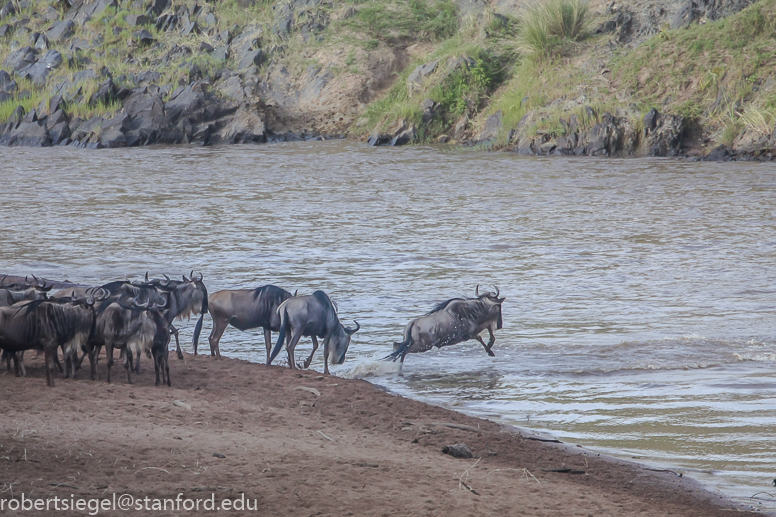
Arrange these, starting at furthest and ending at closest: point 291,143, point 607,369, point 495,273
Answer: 1. point 291,143
2. point 495,273
3. point 607,369

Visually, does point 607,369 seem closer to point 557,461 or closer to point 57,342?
point 557,461

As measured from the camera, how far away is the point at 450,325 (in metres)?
8.26

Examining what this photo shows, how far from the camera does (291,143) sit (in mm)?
29359

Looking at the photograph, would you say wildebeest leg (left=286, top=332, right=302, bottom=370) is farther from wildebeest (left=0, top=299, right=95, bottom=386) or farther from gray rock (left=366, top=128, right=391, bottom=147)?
gray rock (left=366, top=128, right=391, bottom=147)

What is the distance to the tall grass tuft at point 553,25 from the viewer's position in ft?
88.1

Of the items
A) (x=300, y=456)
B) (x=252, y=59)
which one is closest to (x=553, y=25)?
(x=252, y=59)

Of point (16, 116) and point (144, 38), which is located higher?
point (144, 38)

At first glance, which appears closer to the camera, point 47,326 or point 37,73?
point 47,326

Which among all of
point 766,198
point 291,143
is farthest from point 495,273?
point 291,143

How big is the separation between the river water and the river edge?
59cm

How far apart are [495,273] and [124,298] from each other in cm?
557

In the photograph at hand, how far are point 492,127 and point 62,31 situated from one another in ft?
63.4

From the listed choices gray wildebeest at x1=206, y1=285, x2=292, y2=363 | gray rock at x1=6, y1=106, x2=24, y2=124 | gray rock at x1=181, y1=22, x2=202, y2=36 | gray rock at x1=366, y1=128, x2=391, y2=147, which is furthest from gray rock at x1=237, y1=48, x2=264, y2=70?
gray wildebeest at x1=206, y1=285, x2=292, y2=363

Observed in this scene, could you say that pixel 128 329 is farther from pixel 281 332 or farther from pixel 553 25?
pixel 553 25
